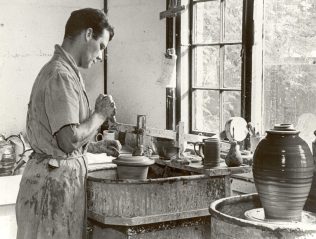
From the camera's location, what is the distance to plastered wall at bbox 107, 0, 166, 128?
531 cm

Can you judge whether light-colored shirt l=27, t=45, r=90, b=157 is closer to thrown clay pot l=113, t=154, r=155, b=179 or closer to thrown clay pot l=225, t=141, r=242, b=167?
thrown clay pot l=113, t=154, r=155, b=179

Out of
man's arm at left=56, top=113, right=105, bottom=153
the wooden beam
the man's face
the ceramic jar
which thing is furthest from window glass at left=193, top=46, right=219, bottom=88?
the ceramic jar

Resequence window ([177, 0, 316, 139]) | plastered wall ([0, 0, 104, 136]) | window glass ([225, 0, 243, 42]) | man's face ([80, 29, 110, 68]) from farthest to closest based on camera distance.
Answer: plastered wall ([0, 0, 104, 136])
window glass ([225, 0, 243, 42])
window ([177, 0, 316, 139])
man's face ([80, 29, 110, 68])

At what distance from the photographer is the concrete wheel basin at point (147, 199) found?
3062 millimetres

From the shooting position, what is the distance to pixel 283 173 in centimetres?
216

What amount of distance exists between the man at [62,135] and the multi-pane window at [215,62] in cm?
159

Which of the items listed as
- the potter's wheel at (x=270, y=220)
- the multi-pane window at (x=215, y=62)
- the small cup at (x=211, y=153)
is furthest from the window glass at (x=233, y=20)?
the potter's wheel at (x=270, y=220)

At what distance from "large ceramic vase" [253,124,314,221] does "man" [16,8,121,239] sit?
1062mm

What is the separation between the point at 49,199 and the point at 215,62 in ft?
7.35

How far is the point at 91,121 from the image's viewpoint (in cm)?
293

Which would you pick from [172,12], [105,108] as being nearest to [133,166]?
[105,108]

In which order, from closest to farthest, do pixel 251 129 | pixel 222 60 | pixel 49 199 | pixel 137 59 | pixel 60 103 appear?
pixel 60 103 < pixel 49 199 < pixel 251 129 < pixel 222 60 < pixel 137 59

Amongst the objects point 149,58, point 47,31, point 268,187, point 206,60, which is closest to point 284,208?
point 268,187

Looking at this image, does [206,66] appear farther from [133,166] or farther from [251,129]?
[133,166]
